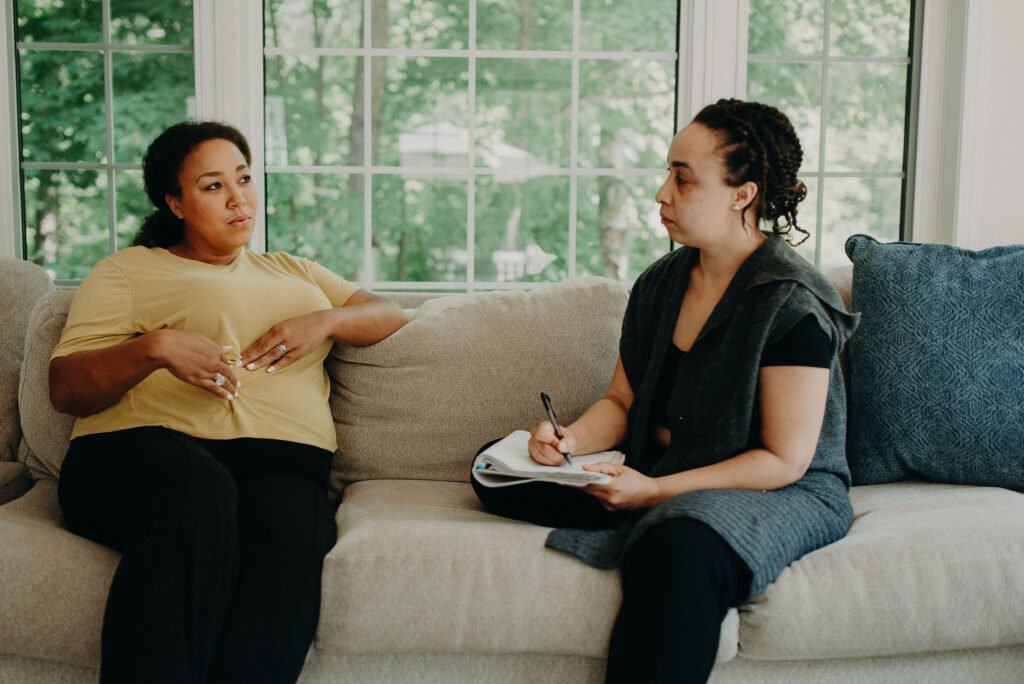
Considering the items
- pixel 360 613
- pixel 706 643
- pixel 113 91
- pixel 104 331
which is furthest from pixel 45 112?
pixel 706 643

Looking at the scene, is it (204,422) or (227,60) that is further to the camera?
(227,60)

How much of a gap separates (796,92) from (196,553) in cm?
243

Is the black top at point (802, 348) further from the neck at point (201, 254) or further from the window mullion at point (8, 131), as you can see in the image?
the window mullion at point (8, 131)

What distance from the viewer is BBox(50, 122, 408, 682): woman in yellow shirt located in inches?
57.4

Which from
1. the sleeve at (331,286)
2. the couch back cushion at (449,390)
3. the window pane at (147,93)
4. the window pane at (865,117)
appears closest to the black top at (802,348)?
Result: the couch back cushion at (449,390)

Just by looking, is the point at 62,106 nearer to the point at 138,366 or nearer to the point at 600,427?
the point at 138,366

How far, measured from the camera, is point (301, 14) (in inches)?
115

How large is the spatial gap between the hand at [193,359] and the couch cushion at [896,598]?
1039 millimetres

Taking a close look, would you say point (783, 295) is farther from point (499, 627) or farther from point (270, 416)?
point (270, 416)

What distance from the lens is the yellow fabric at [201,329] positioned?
1858 millimetres

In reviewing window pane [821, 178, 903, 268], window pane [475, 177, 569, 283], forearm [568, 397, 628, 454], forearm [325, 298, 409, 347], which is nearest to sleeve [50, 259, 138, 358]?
forearm [325, 298, 409, 347]

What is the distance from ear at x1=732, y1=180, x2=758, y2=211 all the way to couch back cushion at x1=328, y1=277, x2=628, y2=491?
1.75 feet

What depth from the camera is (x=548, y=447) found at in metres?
1.73

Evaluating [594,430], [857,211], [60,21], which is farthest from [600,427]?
[60,21]
